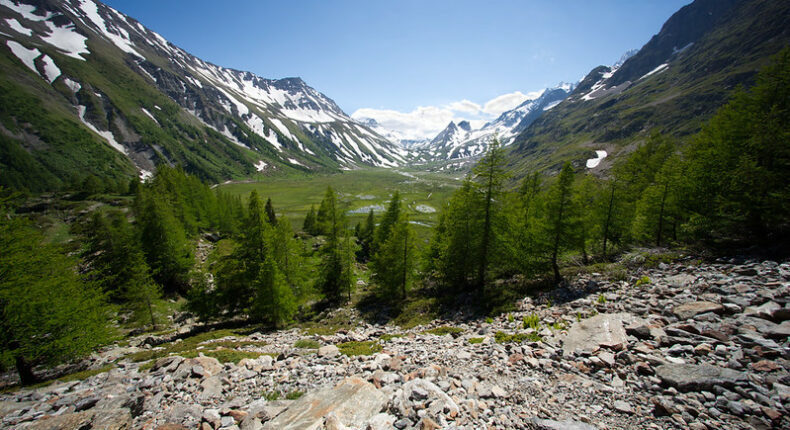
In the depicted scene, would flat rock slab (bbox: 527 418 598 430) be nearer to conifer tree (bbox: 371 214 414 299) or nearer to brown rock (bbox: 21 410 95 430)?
brown rock (bbox: 21 410 95 430)

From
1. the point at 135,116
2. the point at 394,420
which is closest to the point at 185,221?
the point at 394,420

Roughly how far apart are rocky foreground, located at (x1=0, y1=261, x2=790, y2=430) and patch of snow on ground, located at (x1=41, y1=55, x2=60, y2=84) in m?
243

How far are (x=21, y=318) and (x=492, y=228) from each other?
2851 centimetres

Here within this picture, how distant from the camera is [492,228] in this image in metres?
23.4

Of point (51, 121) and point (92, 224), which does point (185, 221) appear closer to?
point (92, 224)

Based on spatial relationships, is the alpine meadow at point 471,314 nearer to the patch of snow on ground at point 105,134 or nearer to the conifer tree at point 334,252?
the conifer tree at point 334,252

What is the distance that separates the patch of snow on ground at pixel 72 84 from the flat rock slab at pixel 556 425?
818 feet

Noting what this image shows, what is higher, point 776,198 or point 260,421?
point 776,198

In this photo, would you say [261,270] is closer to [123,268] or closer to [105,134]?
[123,268]

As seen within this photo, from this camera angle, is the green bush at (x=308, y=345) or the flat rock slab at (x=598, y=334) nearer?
the flat rock slab at (x=598, y=334)

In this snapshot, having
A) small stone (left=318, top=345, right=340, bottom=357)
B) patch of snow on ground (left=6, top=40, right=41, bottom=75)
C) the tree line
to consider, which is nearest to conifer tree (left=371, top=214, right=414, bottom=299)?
the tree line

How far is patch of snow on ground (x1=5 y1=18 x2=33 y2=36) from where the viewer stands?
18738 centimetres

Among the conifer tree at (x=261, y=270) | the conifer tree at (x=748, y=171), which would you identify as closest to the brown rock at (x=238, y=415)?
the conifer tree at (x=261, y=270)

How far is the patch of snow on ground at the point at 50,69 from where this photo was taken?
153 meters
